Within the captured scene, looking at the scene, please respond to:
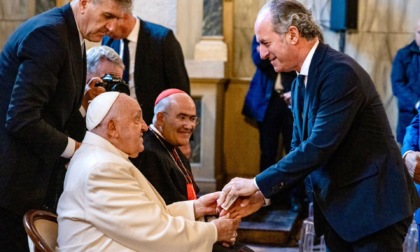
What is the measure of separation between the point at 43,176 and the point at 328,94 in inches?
46.9

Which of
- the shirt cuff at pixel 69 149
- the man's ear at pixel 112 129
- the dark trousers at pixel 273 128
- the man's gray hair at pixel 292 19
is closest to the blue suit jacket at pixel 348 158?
the man's gray hair at pixel 292 19

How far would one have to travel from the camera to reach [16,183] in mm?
3311

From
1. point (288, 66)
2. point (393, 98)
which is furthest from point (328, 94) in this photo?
point (393, 98)

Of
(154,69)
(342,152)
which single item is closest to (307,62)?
(342,152)

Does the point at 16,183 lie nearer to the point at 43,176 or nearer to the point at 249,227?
the point at 43,176

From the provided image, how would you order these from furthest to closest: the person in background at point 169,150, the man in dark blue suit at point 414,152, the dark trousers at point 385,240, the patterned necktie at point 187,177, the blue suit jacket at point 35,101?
the patterned necktie at point 187,177 → the person in background at point 169,150 → the man in dark blue suit at point 414,152 → the blue suit jacket at point 35,101 → the dark trousers at point 385,240

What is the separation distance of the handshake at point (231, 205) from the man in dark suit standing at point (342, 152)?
0.25 feet

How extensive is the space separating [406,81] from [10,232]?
4638mm

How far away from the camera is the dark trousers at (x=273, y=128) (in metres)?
7.10

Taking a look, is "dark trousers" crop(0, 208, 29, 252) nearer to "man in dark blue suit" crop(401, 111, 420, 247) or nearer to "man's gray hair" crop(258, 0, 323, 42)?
"man's gray hair" crop(258, 0, 323, 42)

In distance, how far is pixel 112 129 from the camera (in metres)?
Result: 3.15

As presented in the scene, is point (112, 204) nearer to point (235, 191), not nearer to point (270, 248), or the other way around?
point (235, 191)

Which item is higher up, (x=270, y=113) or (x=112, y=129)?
(x=112, y=129)

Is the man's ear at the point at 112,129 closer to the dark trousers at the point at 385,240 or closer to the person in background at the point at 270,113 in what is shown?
the dark trousers at the point at 385,240
